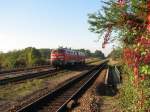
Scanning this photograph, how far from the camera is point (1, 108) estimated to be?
16453 mm

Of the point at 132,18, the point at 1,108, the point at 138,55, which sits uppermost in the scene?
the point at 132,18

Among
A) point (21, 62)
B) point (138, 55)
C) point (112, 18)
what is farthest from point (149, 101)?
point (21, 62)

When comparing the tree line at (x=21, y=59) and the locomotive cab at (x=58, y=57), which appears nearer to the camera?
the locomotive cab at (x=58, y=57)

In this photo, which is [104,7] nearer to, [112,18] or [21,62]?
[112,18]

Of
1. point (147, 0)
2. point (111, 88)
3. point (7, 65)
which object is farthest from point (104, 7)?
point (7, 65)

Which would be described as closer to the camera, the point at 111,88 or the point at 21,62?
the point at 111,88

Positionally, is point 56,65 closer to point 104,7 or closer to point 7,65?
point 7,65

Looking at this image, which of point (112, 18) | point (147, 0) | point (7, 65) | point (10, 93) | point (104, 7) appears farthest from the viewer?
point (7, 65)

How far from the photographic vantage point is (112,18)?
1423 cm

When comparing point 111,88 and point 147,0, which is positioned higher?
point 147,0

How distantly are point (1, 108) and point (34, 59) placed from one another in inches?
2226

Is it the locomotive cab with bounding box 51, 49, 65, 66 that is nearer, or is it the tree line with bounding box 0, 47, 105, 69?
the locomotive cab with bounding box 51, 49, 65, 66

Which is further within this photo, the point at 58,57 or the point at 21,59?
the point at 21,59

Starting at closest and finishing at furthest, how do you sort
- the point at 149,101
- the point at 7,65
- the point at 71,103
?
the point at 149,101, the point at 71,103, the point at 7,65
